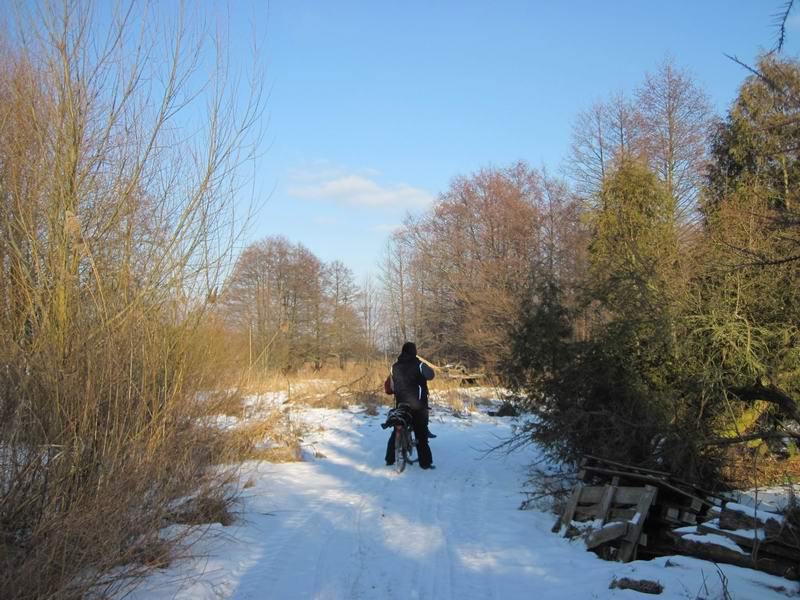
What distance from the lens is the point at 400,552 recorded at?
605 cm

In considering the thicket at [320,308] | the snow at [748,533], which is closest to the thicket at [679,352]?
the snow at [748,533]

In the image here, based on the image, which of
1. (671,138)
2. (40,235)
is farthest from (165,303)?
(671,138)

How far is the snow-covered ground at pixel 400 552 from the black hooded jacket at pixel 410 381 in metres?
1.43

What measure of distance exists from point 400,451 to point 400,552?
4.16 metres

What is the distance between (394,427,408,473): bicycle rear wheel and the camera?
1017 centimetres

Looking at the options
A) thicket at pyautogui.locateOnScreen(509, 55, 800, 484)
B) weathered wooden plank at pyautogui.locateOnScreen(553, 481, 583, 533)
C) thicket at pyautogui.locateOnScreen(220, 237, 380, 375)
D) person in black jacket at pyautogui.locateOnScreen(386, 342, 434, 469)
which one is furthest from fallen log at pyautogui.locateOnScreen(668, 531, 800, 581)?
thicket at pyautogui.locateOnScreen(220, 237, 380, 375)

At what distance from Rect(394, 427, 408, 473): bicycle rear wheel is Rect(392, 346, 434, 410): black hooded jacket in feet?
2.04

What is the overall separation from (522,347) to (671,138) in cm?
2320

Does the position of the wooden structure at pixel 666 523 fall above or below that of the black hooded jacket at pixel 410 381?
below

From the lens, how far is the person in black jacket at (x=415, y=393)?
10.5 m

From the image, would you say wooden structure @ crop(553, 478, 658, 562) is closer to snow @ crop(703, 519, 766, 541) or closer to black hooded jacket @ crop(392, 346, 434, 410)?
snow @ crop(703, 519, 766, 541)

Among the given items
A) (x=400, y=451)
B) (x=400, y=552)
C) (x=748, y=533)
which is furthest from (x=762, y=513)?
(x=400, y=451)

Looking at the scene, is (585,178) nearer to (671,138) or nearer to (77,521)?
(671,138)

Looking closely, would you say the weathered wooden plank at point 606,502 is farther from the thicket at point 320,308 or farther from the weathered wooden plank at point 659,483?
the thicket at point 320,308
